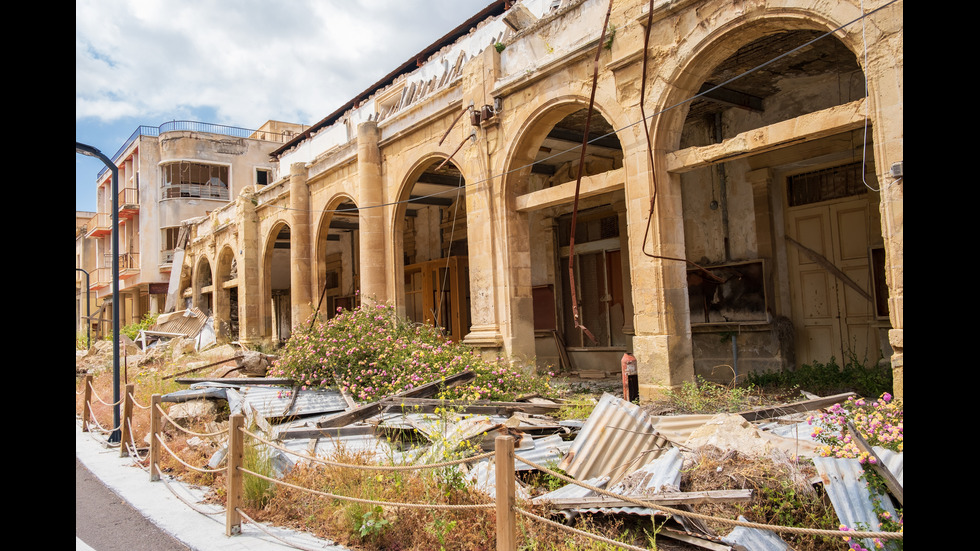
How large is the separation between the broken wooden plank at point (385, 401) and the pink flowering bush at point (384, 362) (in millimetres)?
154

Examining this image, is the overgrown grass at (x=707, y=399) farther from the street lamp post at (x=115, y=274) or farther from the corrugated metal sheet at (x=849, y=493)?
the street lamp post at (x=115, y=274)

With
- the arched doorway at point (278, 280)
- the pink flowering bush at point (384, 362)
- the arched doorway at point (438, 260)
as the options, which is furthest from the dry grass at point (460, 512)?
the arched doorway at point (278, 280)

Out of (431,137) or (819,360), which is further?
(431,137)

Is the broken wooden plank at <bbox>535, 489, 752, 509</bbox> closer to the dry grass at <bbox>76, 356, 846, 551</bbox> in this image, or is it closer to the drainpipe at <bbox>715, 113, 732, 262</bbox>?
the dry grass at <bbox>76, 356, 846, 551</bbox>

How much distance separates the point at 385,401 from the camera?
325 inches

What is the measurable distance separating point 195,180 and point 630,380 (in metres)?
31.3

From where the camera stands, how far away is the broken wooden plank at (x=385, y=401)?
777 cm

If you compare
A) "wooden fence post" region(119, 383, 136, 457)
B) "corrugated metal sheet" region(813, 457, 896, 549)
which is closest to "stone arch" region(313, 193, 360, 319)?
"wooden fence post" region(119, 383, 136, 457)

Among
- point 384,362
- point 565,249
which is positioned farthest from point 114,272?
point 565,249

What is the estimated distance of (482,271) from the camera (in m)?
10.6
